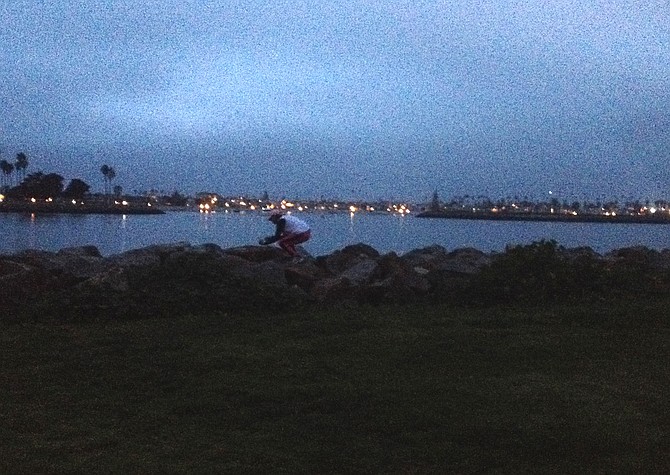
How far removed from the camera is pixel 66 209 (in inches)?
3615

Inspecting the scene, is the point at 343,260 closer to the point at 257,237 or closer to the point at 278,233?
the point at 278,233

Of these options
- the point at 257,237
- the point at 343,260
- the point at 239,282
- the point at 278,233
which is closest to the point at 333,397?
the point at 239,282

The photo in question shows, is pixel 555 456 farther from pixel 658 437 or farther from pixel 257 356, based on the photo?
pixel 257 356

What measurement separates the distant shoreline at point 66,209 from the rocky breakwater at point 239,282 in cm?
7633

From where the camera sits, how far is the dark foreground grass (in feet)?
17.6

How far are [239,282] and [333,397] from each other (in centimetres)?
495

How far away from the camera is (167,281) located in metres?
11.2

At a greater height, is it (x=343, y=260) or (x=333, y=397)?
(x=343, y=260)

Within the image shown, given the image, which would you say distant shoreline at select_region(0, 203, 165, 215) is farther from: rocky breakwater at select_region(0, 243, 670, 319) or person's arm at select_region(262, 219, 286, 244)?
rocky breakwater at select_region(0, 243, 670, 319)

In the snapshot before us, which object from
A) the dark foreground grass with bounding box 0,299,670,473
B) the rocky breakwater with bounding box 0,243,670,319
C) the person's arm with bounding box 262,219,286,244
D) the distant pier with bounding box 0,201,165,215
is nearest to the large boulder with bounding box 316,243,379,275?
the rocky breakwater with bounding box 0,243,670,319

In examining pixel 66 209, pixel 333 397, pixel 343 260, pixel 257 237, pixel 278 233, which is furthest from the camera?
pixel 66 209

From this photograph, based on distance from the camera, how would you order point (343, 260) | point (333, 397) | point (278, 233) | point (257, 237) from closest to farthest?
Result: point (333, 397) < point (343, 260) < point (278, 233) < point (257, 237)

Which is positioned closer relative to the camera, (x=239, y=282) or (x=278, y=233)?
(x=239, y=282)

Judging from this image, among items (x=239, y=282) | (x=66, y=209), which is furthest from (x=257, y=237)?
(x=66, y=209)
